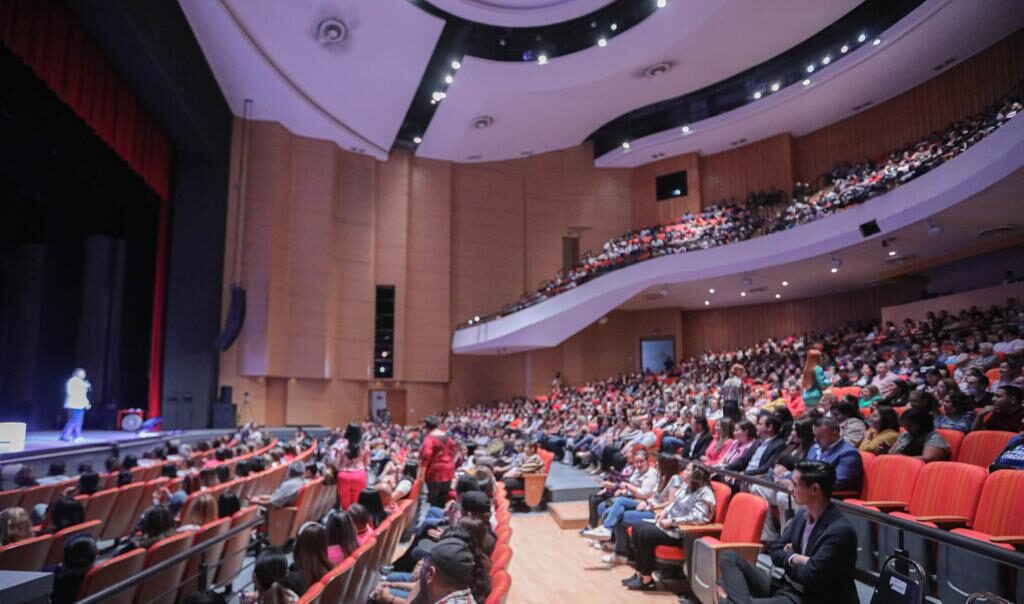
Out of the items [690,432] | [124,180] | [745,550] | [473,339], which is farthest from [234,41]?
[745,550]

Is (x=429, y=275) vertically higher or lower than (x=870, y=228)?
higher

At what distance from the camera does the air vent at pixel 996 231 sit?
9.89m

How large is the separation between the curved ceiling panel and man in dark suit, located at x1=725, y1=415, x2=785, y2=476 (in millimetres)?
10850

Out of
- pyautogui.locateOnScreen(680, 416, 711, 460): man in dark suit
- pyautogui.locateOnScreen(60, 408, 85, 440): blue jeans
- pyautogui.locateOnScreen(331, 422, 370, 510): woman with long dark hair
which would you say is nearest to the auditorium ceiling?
pyautogui.locateOnScreen(60, 408, 85, 440): blue jeans

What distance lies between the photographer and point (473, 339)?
17094 mm

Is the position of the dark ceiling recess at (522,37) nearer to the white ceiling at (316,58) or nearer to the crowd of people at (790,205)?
the white ceiling at (316,58)

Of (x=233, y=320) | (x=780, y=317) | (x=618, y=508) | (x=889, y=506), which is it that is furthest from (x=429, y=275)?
(x=889, y=506)

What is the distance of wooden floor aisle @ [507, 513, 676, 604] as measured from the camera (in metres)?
4.36

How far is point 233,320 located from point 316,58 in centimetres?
584

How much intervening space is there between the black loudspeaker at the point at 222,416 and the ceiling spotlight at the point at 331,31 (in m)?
7.99

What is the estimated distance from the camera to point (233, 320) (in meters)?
14.0

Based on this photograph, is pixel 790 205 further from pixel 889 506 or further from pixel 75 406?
pixel 75 406

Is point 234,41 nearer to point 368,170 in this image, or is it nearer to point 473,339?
point 368,170

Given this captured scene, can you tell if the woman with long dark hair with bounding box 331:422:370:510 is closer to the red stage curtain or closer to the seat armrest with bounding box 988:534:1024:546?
the seat armrest with bounding box 988:534:1024:546
